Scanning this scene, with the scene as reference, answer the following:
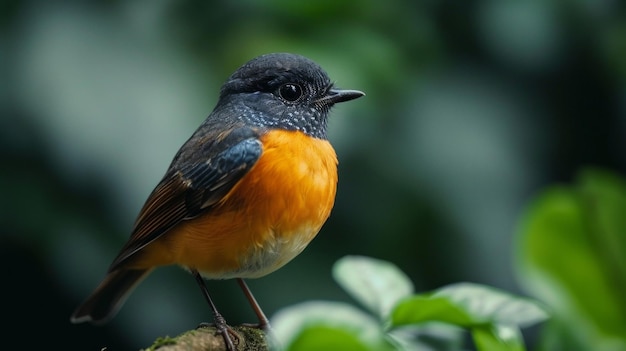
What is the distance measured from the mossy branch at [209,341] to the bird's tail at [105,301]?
3.05 ft

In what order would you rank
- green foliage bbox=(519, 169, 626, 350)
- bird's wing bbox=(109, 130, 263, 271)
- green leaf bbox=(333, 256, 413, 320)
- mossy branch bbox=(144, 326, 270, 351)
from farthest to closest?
bird's wing bbox=(109, 130, 263, 271) < mossy branch bbox=(144, 326, 270, 351) < green leaf bbox=(333, 256, 413, 320) < green foliage bbox=(519, 169, 626, 350)

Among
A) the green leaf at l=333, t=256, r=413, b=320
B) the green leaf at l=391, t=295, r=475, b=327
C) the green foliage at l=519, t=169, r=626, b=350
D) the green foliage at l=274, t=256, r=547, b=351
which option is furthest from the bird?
the green foliage at l=519, t=169, r=626, b=350

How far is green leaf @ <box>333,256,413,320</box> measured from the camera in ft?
4.33

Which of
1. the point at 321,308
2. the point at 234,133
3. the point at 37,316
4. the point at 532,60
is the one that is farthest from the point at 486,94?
the point at 321,308

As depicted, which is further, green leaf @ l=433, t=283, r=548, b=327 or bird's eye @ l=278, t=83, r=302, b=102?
bird's eye @ l=278, t=83, r=302, b=102

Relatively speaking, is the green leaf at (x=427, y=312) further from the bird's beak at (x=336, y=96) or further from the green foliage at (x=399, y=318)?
the bird's beak at (x=336, y=96)

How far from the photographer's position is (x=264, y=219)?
9.54 ft

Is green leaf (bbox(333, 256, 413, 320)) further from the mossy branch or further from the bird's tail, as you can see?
the bird's tail

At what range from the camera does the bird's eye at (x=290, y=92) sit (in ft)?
11.0

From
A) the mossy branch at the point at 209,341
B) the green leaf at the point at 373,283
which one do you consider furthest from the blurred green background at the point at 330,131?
the green leaf at the point at 373,283

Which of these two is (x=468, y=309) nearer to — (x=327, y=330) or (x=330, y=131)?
(x=327, y=330)

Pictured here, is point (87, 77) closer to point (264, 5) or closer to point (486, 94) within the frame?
point (264, 5)

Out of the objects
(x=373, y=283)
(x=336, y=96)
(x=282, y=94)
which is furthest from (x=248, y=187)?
(x=373, y=283)

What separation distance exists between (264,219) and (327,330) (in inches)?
80.7
